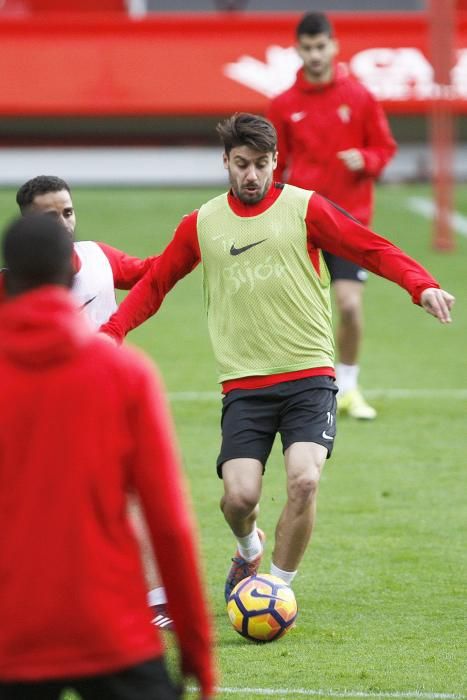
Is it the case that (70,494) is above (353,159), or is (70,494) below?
above

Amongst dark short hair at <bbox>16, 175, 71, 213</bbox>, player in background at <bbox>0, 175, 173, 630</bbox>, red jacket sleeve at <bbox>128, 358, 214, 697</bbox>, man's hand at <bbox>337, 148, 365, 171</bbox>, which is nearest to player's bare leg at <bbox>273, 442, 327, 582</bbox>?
player in background at <bbox>0, 175, 173, 630</bbox>

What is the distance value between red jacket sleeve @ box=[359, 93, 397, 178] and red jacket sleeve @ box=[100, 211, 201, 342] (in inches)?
173

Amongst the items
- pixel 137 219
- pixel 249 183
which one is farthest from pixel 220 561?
pixel 137 219

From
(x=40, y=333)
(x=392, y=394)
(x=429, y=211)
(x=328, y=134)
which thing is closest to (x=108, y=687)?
(x=40, y=333)

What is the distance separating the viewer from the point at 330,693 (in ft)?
17.4

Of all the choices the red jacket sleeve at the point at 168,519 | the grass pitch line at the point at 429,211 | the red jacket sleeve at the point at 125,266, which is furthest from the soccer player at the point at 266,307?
the grass pitch line at the point at 429,211

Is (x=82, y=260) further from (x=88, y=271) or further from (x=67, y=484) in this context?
(x=67, y=484)

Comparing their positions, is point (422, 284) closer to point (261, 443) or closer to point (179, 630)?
point (261, 443)

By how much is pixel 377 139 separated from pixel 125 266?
16.0 ft

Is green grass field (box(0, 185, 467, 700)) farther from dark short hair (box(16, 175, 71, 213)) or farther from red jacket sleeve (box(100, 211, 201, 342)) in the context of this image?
dark short hair (box(16, 175, 71, 213))

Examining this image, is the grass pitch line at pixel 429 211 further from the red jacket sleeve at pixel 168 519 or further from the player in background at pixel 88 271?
the red jacket sleeve at pixel 168 519

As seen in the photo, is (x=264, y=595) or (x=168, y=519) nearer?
(x=168, y=519)

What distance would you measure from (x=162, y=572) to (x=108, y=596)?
148 millimetres

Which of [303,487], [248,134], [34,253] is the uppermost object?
[34,253]
